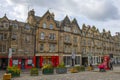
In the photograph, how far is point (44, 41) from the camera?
171 ft

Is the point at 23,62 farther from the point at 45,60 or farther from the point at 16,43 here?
the point at 45,60

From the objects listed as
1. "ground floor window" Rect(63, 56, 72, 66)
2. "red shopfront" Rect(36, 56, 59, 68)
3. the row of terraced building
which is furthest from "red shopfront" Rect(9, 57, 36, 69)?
"ground floor window" Rect(63, 56, 72, 66)

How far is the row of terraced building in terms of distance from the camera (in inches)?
1786

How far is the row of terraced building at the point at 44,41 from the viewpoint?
45.4 metres

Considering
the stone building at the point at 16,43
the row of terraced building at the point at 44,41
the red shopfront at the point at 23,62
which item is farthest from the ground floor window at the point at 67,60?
the stone building at the point at 16,43

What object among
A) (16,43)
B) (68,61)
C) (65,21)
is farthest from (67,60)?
(16,43)

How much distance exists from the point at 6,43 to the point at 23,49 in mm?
4643

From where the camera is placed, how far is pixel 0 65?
4541cm

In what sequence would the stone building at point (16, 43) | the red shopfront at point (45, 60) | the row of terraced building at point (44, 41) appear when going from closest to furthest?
the stone building at point (16, 43) < the row of terraced building at point (44, 41) < the red shopfront at point (45, 60)

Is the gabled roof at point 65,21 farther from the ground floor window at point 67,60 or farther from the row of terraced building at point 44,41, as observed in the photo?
the ground floor window at point 67,60

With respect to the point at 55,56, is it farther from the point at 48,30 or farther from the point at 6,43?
the point at 6,43

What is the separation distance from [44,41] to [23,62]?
8.24 m

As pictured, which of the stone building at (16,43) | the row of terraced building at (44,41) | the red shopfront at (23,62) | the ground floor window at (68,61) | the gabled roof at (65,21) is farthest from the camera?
the gabled roof at (65,21)

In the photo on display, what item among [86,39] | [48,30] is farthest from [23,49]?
[86,39]
